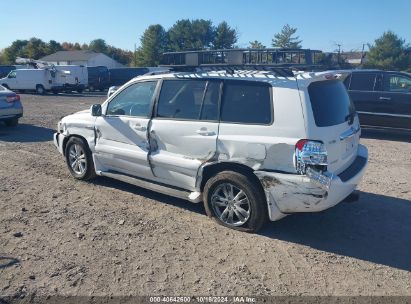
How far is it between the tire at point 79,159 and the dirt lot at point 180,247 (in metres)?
0.20

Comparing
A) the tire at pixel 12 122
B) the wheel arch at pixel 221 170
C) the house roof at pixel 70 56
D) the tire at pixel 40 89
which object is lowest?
the wheel arch at pixel 221 170

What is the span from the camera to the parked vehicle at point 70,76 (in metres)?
28.1

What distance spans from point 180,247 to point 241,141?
4.32 ft

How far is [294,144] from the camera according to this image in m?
4.00

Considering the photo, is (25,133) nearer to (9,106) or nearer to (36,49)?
(9,106)

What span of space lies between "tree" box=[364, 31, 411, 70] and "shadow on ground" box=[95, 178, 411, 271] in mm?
48049

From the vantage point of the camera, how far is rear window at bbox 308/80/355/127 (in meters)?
4.16

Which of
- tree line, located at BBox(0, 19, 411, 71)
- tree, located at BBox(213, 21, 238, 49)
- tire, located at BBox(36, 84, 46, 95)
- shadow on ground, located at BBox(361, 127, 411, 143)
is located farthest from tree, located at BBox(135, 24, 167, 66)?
shadow on ground, located at BBox(361, 127, 411, 143)

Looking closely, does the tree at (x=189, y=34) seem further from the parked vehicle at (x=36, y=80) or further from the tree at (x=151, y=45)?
the parked vehicle at (x=36, y=80)

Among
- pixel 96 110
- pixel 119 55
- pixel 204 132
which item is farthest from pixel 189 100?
pixel 119 55

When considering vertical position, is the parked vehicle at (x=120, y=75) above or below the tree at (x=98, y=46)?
below

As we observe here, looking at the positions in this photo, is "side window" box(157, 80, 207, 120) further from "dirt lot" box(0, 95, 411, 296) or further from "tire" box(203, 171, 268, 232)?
"dirt lot" box(0, 95, 411, 296)

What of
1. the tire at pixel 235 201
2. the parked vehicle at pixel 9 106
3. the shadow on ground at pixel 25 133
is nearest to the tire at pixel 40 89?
the shadow on ground at pixel 25 133

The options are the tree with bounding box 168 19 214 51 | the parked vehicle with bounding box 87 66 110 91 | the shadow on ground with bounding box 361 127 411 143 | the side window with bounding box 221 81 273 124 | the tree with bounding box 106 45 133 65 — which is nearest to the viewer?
the side window with bounding box 221 81 273 124
